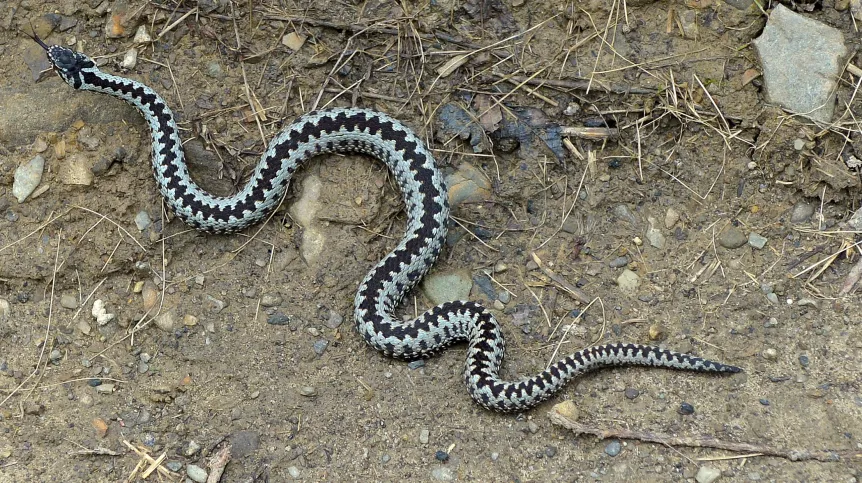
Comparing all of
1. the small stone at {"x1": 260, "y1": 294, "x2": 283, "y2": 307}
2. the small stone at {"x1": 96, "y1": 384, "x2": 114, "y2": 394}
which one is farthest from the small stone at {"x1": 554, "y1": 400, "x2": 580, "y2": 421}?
the small stone at {"x1": 96, "y1": 384, "x2": 114, "y2": 394}

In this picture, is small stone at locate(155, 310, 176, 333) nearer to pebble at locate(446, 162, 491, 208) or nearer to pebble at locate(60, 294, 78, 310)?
pebble at locate(60, 294, 78, 310)

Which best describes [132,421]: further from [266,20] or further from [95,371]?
[266,20]

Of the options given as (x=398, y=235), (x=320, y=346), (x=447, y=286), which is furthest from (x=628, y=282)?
(x=320, y=346)

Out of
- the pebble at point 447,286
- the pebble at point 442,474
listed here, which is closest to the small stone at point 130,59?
the pebble at point 447,286

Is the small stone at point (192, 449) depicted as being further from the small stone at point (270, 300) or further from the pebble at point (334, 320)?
the pebble at point (334, 320)

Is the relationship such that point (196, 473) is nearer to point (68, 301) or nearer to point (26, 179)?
point (68, 301)
